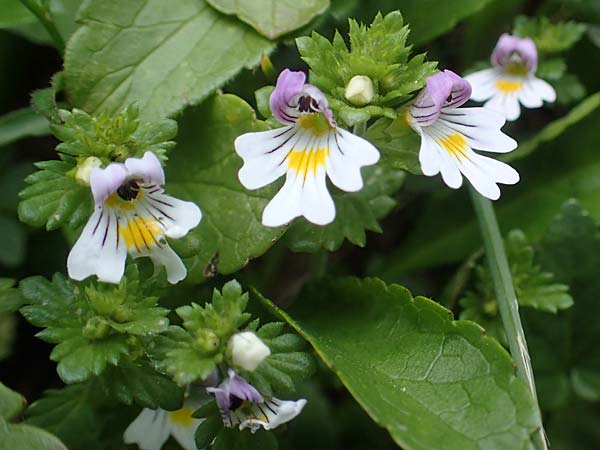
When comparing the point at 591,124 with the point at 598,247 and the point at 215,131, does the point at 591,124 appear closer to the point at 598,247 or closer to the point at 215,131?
the point at 598,247

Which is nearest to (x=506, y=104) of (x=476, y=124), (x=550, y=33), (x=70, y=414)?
(x=550, y=33)

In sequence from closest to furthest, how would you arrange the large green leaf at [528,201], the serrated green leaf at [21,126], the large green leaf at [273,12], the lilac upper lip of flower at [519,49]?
the large green leaf at [273,12] < the serrated green leaf at [21,126] < the lilac upper lip of flower at [519,49] < the large green leaf at [528,201]

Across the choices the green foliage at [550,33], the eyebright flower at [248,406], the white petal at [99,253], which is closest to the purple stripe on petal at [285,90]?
the white petal at [99,253]

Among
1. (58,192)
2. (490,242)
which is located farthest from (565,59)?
(58,192)

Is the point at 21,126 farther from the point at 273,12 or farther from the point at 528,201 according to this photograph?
the point at 528,201

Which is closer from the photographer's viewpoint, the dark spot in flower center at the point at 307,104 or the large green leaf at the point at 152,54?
the dark spot in flower center at the point at 307,104

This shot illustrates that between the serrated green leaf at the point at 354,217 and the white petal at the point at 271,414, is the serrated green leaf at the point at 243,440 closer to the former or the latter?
the white petal at the point at 271,414

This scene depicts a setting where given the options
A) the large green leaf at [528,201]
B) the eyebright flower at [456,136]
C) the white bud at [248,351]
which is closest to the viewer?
the white bud at [248,351]
